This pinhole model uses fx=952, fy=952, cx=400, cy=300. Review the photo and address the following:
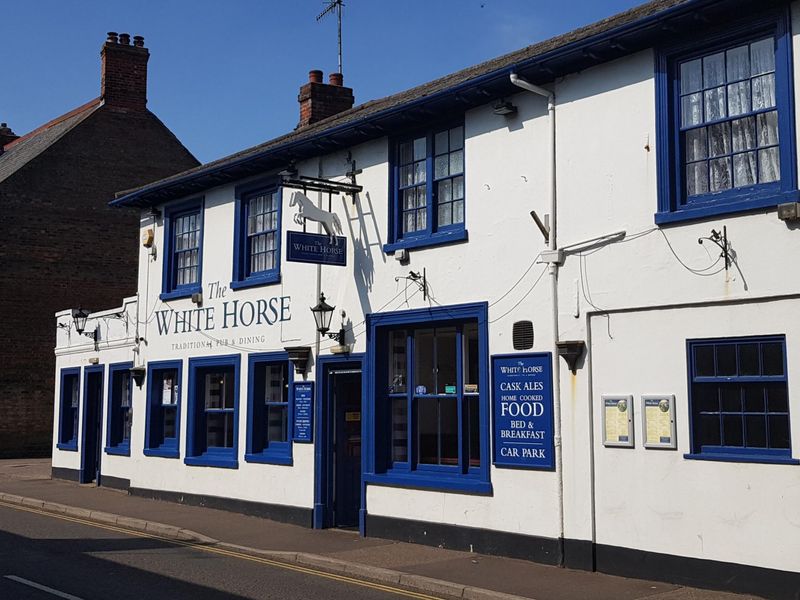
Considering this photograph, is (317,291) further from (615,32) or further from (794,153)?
(794,153)

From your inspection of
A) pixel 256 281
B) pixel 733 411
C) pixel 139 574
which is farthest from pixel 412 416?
pixel 733 411

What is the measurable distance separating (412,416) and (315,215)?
11.6 feet

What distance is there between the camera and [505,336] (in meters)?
Answer: 12.4

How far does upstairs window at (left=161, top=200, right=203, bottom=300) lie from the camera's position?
61.8 feet

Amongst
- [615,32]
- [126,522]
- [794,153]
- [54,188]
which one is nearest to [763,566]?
[794,153]

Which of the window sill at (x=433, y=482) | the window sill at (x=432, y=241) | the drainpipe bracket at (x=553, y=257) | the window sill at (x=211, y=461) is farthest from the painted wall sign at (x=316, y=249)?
the window sill at (x=211, y=461)

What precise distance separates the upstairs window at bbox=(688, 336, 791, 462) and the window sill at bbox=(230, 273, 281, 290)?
8.24 m

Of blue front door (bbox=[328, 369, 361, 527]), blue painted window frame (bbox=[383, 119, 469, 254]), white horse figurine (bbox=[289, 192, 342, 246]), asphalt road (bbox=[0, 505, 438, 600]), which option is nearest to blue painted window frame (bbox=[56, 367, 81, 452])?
asphalt road (bbox=[0, 505, 438, 600])

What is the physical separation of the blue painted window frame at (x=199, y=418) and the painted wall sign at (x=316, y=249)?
3581mm

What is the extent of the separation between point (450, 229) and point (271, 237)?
181 inches

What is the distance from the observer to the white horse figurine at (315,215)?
14616mm

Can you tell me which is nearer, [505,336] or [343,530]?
[505,336]

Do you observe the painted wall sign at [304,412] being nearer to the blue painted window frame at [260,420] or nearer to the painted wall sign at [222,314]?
the blue painted window frame at [260,420]

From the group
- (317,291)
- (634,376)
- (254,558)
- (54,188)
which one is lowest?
(254,558)
